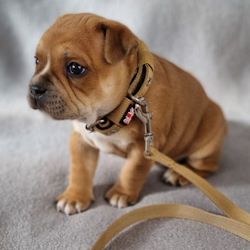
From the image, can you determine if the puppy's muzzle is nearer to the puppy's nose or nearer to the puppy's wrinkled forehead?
the puppy's nose

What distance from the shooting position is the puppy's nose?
2.11 meters

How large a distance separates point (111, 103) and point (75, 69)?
0.33 meters

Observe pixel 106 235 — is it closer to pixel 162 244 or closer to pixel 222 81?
pixel 162 244

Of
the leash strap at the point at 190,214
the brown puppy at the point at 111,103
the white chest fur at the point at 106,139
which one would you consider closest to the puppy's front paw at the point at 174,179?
the brown puppy at the point at 111,103

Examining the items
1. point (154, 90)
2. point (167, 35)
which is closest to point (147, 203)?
point (154, 90)

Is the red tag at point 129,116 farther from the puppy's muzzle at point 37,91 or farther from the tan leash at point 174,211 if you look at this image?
the puppy's muzzle at point 37,91

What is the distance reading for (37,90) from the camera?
213 cm

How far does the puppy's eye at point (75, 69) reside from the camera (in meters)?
2.11

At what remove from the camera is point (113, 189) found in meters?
2.88

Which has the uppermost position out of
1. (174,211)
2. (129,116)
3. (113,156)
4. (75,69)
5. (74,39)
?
(74,39)

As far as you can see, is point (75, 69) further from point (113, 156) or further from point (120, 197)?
point (113, 156)

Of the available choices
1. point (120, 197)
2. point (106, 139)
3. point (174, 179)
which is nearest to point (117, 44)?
point (106, 139)

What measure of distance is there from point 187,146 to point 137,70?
99 centimetres

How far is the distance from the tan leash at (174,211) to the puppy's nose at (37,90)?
541mm
